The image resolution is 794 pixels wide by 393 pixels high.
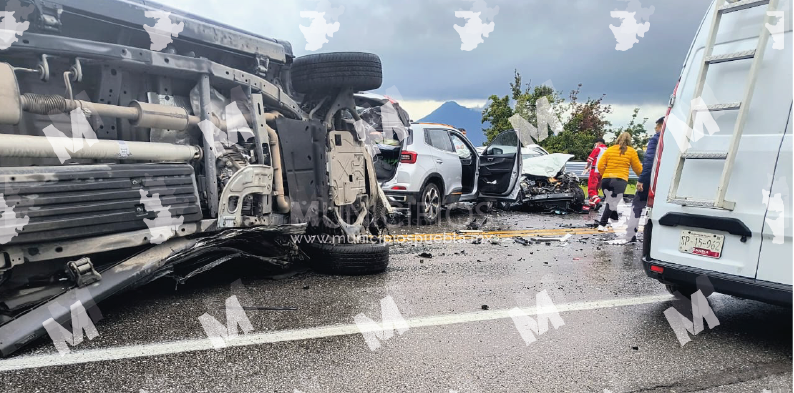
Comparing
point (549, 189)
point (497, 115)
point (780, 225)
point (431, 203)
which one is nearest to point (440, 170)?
point (431, 203)

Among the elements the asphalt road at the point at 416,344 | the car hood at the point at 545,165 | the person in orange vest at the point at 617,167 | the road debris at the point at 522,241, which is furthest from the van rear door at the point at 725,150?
the car hood at the point at 545,165

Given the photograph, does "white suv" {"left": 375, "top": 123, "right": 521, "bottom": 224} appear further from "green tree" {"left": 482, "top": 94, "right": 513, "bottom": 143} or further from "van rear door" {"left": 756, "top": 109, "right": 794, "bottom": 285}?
"green tree" {"left": 482, "top": 94, "right": 513, "bottom": 143}

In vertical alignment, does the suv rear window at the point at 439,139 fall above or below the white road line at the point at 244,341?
above

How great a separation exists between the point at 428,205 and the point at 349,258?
3.81 m

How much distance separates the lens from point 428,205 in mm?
7945

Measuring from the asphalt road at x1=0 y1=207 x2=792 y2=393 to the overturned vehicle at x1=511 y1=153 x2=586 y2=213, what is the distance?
6006 mm

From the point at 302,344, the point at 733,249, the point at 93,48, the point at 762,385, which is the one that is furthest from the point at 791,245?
the point at 93,48

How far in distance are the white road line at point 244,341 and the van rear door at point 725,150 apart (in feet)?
2.90

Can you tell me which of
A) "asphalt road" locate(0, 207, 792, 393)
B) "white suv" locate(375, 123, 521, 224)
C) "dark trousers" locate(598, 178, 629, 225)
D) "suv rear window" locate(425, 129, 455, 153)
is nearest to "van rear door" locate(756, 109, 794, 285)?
"asphalt road" locate(0, 207, 792, 393)

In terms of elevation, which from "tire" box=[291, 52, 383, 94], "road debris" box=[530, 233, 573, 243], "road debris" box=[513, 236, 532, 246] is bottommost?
"road debris" box=[530, 233, 573, 243]

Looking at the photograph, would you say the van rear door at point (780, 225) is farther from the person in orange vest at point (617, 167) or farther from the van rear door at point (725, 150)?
the person in orange vest at point (617, 167)

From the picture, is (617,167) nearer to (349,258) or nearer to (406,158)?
(406,158)

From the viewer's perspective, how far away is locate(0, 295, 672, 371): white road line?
238 cm

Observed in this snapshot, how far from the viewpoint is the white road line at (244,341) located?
2381 mm
